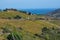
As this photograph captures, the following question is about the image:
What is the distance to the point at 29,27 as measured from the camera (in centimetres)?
10400

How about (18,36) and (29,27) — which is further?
(29,27)

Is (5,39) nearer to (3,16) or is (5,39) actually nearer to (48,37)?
(48,37)

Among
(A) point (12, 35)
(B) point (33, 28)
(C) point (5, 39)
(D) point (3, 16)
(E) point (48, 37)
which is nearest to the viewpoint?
(A) point (12, 35)

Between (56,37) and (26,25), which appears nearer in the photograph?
(56,37)

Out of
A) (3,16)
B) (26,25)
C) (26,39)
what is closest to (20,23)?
(26,25)

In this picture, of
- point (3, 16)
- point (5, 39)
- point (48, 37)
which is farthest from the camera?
point (3, 16)

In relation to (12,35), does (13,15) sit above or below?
below

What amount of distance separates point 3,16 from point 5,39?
7967 cm

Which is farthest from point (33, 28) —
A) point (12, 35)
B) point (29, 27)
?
point (12, 35)

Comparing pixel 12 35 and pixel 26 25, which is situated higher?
pixel 12 35

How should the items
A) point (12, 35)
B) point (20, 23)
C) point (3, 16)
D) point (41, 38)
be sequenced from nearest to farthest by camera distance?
point (12, 35) < point (41, 38) < point (20, 23) < point (3, 16)

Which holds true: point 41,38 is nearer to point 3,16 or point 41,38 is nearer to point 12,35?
point 12,35

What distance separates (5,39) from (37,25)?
165 feet

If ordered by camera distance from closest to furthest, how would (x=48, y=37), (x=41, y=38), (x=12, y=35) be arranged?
(x=12, y=35) < (x=48, y=37) < (x=41, y=38)
